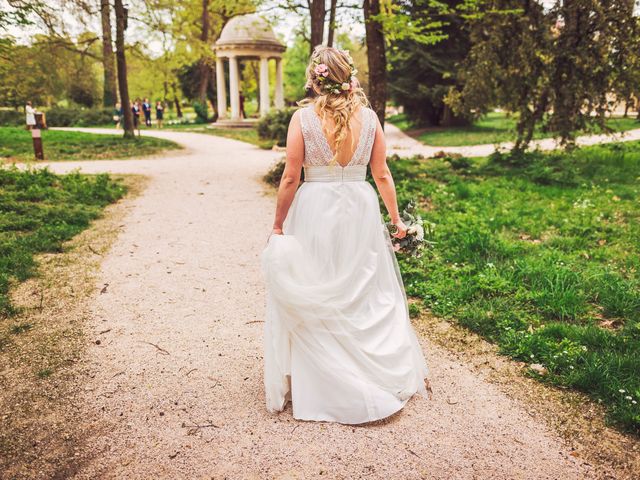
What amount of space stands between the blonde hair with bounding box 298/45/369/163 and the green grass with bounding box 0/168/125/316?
351cm

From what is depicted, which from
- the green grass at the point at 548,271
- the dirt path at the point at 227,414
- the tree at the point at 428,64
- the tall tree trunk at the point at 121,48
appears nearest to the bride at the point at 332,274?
the dirt path at the point at 227,414

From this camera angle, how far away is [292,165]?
127 inches

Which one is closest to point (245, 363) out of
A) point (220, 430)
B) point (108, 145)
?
point (220, 430)

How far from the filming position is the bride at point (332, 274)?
3.20 meters

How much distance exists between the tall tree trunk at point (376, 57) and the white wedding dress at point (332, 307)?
761 centimetres

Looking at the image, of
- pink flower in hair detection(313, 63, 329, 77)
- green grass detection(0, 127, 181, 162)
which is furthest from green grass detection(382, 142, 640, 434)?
green grass detection(0, 127, 181, 162)

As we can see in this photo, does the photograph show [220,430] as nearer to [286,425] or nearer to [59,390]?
[286,425]

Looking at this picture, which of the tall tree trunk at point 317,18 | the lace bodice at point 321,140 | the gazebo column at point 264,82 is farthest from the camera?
the gazebo column at point 264,82

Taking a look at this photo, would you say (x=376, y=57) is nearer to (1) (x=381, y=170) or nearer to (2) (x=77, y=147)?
(1) (x=381, y=170)

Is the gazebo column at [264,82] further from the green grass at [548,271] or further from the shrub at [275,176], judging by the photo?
the green grass at [548,271]

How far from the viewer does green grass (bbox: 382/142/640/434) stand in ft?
12.7

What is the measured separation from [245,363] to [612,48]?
10.7m

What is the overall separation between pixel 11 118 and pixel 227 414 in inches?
1332

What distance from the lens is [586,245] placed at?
6.52 meters
